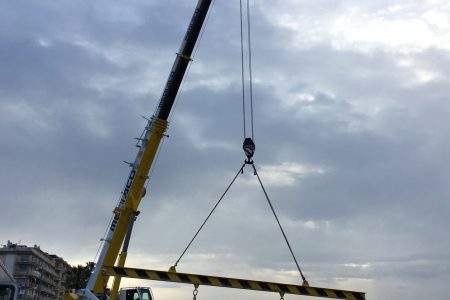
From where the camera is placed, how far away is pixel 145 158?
19.3 meters

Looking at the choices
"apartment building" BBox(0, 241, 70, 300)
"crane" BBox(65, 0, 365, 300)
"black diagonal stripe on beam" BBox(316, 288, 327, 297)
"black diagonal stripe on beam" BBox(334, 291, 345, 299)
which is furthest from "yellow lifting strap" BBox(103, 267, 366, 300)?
"apartment building" BBox(0, 241, 70, 300)

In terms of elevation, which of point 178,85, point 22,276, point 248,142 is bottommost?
point 248,142

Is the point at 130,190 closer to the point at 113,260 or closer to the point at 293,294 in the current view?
the point at 113,260

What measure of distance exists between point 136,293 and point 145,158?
612 centimetres

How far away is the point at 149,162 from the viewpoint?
19328 mm

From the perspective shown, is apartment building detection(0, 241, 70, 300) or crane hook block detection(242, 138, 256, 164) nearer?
crane hook block detection(242, 138, 256, 164)

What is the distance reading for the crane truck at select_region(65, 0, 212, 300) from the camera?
18609mm

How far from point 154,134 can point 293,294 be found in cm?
893

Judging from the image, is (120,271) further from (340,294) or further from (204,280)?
(340,294)

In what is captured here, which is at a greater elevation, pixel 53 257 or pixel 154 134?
pixel 53 257

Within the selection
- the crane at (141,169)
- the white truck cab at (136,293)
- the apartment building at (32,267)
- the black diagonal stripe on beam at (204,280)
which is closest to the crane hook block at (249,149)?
the crane at (141,169)

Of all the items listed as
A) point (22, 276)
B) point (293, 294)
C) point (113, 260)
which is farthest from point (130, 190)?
point (22, 276)

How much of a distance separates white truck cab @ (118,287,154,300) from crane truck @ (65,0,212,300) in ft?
10.3

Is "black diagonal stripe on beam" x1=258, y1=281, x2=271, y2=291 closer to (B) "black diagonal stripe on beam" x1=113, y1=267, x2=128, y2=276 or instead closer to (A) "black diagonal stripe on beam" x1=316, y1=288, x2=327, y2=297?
(A) "black diagonal stripe on beam" x1=316, y1=288, x2=327, y2=297
